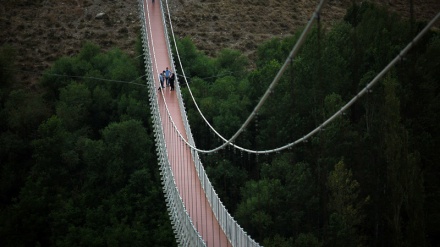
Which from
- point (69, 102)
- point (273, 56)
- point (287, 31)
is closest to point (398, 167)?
point (273, 56)

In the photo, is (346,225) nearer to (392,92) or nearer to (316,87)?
(392,92)

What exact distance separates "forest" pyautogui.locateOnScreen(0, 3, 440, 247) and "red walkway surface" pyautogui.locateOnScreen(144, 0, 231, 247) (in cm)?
222

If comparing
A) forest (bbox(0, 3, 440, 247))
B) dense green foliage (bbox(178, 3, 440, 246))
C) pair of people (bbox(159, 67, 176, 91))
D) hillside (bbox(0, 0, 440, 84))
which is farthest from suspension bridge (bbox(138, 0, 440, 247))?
hillside (bbox(0, 0, 440, 84))

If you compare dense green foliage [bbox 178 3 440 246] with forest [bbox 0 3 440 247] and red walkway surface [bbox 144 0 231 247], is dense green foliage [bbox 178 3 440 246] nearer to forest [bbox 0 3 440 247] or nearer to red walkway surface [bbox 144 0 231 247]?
forest [bbox 0 3 440 247]

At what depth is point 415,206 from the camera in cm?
2128

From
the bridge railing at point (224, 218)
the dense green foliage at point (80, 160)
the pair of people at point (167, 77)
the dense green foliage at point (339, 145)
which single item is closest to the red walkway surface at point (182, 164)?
the bridge railing at point (224, 218)

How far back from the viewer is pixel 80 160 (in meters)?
29.1

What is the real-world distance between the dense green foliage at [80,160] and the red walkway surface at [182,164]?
2531 mm

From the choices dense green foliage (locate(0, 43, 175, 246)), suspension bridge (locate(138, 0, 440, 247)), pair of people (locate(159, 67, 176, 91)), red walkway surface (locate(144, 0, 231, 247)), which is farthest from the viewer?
dense green foliage (locate(0, 43, 175, 246))

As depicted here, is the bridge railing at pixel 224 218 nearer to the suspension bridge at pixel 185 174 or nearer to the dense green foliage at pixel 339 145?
the suspension bridge at pixel 185 174

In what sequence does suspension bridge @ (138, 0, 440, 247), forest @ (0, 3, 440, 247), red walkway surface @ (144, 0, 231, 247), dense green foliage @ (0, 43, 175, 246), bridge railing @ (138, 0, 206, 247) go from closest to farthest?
suspension bridge @ (138, 0, 440, 247) → bridge railing @ (138, 0, 206, 247) → red walkway surface @ (144, 0, 231, 247) → forest @ (0, 3, 440, 247) → dense green foliage @ (0, 43, 175, 246)

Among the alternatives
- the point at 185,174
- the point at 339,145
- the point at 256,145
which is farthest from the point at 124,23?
the point at 185,174

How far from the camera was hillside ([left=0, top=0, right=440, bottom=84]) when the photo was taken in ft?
115

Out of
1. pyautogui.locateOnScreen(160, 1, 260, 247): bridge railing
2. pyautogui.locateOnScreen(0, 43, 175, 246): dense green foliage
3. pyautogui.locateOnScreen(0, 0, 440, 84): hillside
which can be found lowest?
pyautogui.locateOnScreen(0, 43, 175, 246): dense green foliage
